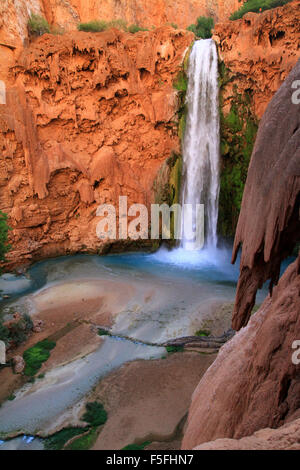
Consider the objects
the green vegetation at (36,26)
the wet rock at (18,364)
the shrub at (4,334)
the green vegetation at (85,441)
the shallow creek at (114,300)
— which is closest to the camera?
the green vegetation at (85,441)

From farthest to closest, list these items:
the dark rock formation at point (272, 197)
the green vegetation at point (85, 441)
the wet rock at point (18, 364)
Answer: the wet rock at point (18, 364), the green vegetation at point (85, 441), the dark rock formation at point (272, 197)

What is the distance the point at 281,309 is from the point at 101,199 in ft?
46.0

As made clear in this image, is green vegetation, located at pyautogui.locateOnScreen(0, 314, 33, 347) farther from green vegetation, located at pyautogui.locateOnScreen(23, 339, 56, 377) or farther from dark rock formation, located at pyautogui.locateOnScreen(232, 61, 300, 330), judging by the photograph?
dark rock formation, located at pyautogui.locateOnScreen(232, 61, 300, 330)

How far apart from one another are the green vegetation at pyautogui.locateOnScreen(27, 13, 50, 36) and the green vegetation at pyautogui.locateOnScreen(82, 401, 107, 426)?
17.5 meters

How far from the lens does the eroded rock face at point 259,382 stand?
9.99 feet

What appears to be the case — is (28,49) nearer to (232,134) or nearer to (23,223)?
(23,223)

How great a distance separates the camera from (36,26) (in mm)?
15359

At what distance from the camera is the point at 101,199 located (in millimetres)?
16641

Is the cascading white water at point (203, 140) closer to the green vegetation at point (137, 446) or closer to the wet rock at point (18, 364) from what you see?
the wet rock at point (18, 364)

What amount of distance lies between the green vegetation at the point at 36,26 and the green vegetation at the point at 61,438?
58.4 feet

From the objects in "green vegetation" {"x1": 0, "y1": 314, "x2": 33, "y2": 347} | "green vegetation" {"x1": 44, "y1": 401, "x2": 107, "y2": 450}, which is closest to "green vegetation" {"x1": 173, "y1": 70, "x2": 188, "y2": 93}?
"green vegetation" {"x1": 0, "y1": 314, "x2": 33, "y2": 347}

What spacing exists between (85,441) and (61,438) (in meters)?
0.52

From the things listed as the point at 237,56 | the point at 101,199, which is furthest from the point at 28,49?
the point at 237,56

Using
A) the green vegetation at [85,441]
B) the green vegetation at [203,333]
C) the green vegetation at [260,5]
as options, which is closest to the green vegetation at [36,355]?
the green vegetation at [85,441]
